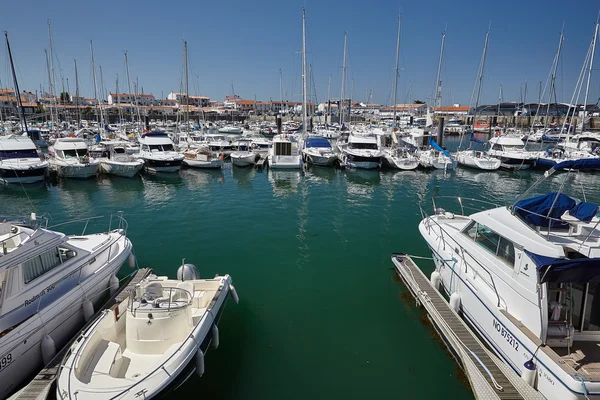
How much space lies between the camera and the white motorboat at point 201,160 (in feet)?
101

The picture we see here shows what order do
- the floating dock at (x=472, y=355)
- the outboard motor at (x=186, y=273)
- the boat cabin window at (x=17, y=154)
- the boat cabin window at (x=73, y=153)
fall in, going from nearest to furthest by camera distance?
the floating dock at (x=472, y=355) → the outboard motor at (x=186, y=273) → the boat cabin window at (x=17, y=154) → the boat cabin window at (x=73, y=153)

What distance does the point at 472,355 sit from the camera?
721cm

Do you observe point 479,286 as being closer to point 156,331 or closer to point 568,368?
point 568,368

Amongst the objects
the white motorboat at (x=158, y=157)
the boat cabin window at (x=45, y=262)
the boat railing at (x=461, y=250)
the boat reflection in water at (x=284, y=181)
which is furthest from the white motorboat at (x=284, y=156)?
the boat cabin window at (x=45, y=262)

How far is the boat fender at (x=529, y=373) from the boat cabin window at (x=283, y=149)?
25.9 m

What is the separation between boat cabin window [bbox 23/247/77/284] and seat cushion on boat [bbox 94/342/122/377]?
2665 mm

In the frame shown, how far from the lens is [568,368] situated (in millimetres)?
5898

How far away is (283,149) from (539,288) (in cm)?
2570

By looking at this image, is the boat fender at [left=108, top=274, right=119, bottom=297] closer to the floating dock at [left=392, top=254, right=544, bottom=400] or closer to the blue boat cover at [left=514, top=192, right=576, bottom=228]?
the floating dock at [left=392, top=254, right=544, bottom=400]

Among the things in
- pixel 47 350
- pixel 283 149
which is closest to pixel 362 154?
pixel 283 149

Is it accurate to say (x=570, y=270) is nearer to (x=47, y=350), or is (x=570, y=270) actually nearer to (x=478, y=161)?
(x=47, y=350)

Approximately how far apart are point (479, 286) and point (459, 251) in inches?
58.3

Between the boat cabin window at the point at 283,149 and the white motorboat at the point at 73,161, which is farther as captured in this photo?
the boat cabin window at the point at 283,149

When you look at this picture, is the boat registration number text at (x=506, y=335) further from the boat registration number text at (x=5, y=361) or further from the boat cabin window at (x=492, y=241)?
the boat registration number text at (x=5, y=361)
